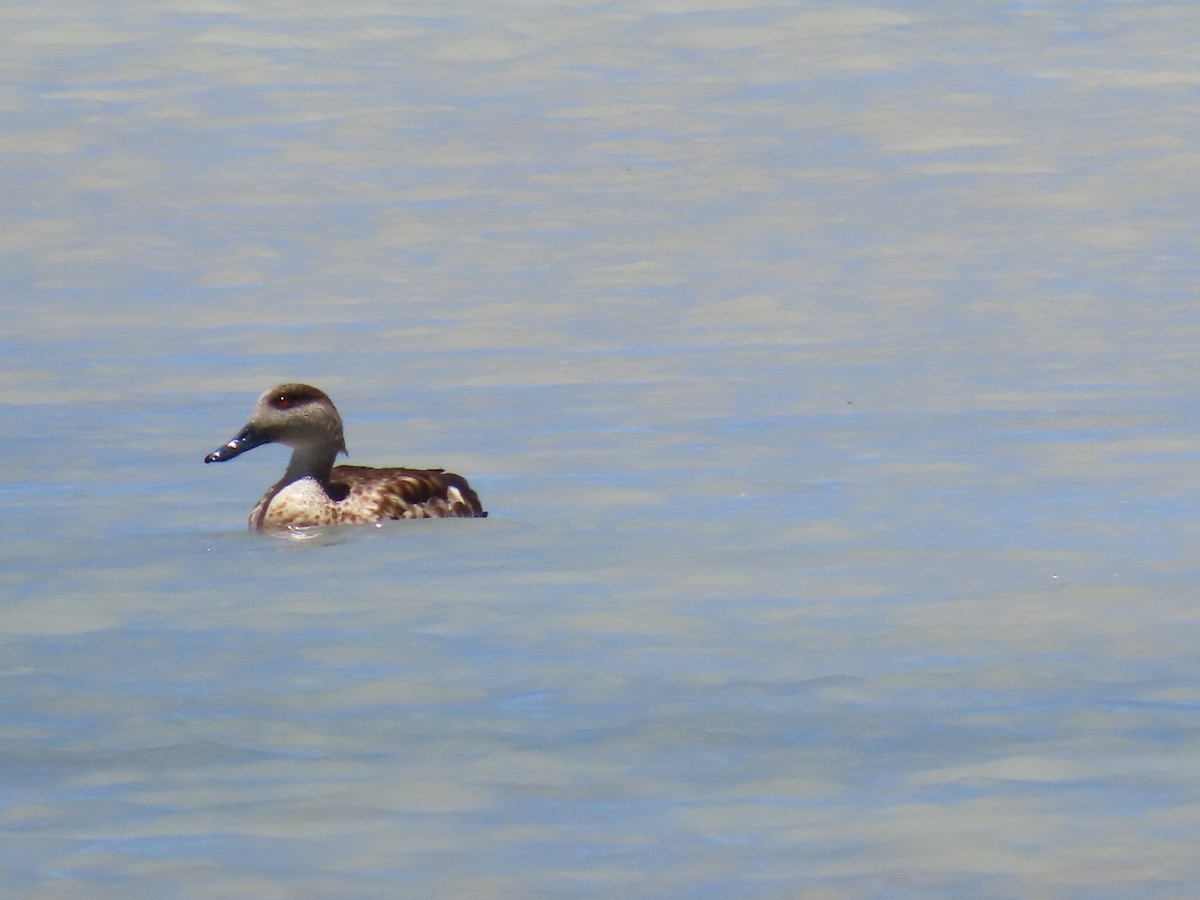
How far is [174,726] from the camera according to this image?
8.22 m

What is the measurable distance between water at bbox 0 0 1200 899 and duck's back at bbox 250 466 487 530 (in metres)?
0.19

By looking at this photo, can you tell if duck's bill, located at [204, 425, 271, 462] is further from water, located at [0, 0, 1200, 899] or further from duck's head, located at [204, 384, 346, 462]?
water, located at [0, 0, 1200, 899]

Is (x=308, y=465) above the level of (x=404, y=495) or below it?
above

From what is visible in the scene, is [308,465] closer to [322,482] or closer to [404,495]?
[322,482]

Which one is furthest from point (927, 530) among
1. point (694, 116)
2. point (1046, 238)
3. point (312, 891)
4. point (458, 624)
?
point (694, 116)

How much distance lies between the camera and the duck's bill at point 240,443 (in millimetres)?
12589

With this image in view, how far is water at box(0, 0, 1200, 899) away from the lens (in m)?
7.24


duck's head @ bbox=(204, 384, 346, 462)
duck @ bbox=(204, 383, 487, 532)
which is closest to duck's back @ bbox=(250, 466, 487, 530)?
duck @ bbox=(204, 383, 487, 532)

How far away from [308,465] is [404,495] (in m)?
0.56

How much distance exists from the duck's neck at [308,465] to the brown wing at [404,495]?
0.23ft

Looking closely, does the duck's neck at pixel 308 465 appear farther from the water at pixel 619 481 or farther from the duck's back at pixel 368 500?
the water at pixel 619 481

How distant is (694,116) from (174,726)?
1932cm

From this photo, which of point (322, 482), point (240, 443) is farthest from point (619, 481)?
point (240, 443)

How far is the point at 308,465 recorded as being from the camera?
1262cm
